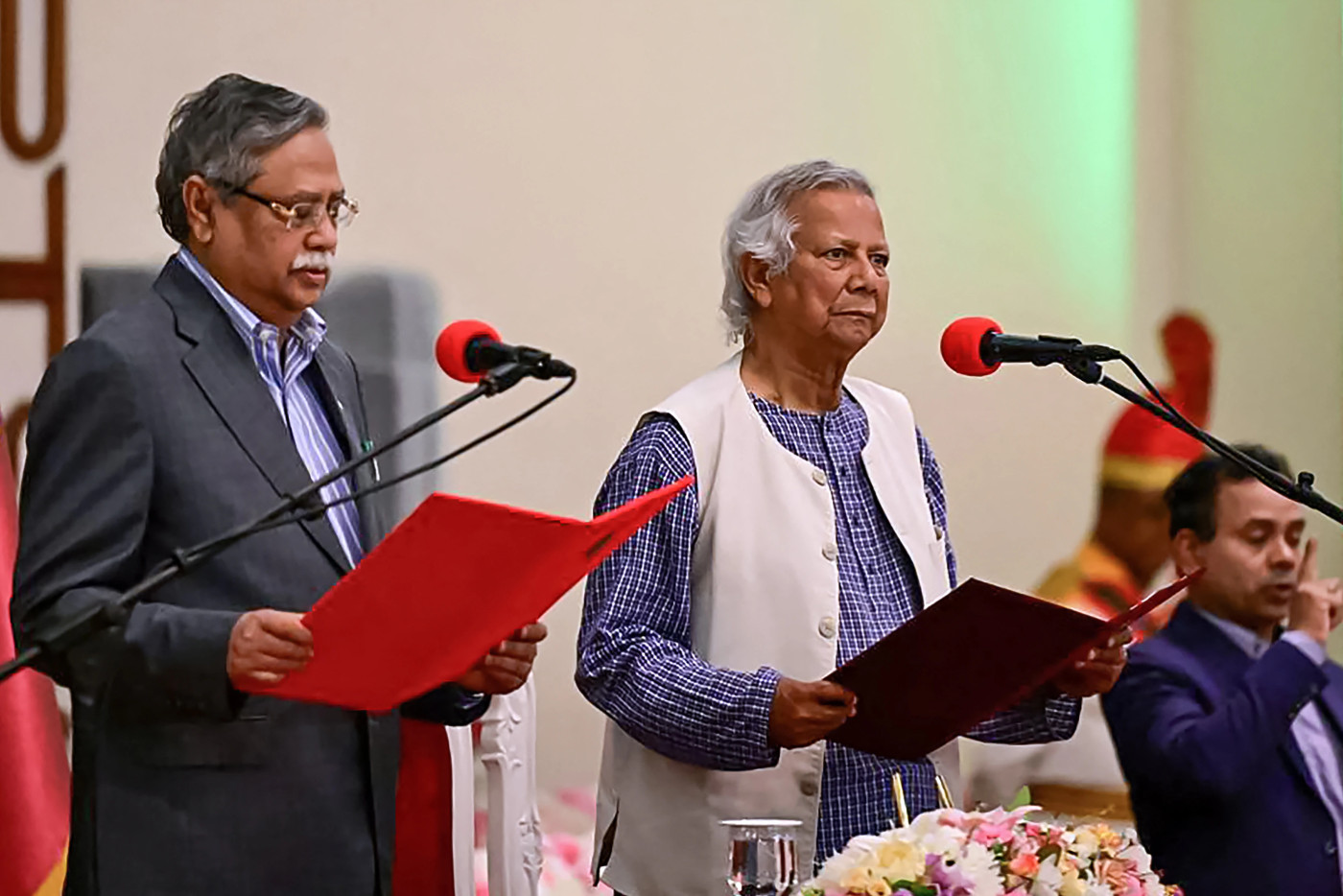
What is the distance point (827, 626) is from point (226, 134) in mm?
949

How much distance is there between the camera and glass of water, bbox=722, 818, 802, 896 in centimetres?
192

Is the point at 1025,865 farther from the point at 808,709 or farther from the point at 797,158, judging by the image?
the point at 797,158

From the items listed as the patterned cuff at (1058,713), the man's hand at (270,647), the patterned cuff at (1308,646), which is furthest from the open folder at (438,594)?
the patterned cuff at (1308,646)

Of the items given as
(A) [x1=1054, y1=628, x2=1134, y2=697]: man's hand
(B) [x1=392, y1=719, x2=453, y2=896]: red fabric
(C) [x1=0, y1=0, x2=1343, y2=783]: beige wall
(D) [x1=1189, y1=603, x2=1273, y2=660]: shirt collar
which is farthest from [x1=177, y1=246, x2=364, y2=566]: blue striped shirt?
(D) [x1=1189, y1=603, x2=1273, y2=660]: shirt collar

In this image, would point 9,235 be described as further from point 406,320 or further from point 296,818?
point 296,818

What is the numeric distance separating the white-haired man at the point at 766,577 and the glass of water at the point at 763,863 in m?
0.32

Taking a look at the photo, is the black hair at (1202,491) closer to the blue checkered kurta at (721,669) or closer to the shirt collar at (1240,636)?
the shirt collar at (1240,636)

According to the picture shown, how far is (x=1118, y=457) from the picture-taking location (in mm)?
4496

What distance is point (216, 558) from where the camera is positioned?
6.47ft

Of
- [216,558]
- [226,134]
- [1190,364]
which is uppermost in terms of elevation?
[1190,364]

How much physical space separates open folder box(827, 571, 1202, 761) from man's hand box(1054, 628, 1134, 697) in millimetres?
74

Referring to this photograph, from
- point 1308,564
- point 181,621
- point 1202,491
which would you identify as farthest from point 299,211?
point 1308,564

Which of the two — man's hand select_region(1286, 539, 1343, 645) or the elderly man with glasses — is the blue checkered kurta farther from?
man's hand select_region(1286, 539, 1343, 645)

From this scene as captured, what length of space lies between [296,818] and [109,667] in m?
0.26
